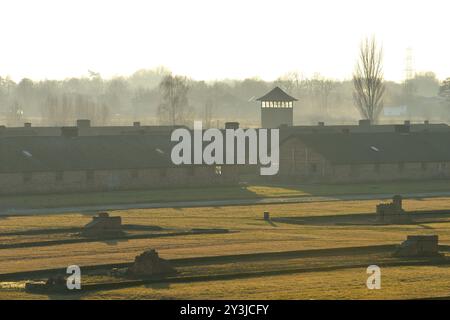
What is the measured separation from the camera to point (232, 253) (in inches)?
2010

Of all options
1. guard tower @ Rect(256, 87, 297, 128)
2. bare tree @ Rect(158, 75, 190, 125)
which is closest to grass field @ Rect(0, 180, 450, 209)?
guard tower @ Rect(256, 87, 297, 128)

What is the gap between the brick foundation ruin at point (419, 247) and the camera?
51.1 m

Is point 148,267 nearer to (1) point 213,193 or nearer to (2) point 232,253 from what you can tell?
(2) point 232,253

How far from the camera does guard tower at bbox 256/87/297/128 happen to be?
4938 inches

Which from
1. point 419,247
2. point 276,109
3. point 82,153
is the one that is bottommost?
point 419,247

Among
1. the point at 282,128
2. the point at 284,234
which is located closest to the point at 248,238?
the point at 284,234

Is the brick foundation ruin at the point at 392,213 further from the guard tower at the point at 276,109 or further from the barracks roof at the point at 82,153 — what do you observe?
the guard tower at the point at 276,109

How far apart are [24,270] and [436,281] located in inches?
617

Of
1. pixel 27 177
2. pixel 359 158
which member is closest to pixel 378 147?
pixel 359 158

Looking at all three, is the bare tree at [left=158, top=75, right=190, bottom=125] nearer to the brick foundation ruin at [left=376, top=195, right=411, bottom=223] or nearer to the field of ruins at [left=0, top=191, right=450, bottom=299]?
the field of ruins at [left=0, top=191, right=450, bottom=299]

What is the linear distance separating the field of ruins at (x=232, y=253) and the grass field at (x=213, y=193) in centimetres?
709

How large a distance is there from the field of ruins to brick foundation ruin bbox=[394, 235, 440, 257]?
0.28 metres

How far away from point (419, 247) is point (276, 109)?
7566 centimetres

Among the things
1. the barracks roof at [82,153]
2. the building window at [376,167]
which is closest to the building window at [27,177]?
the barracks roof at [82,153]
